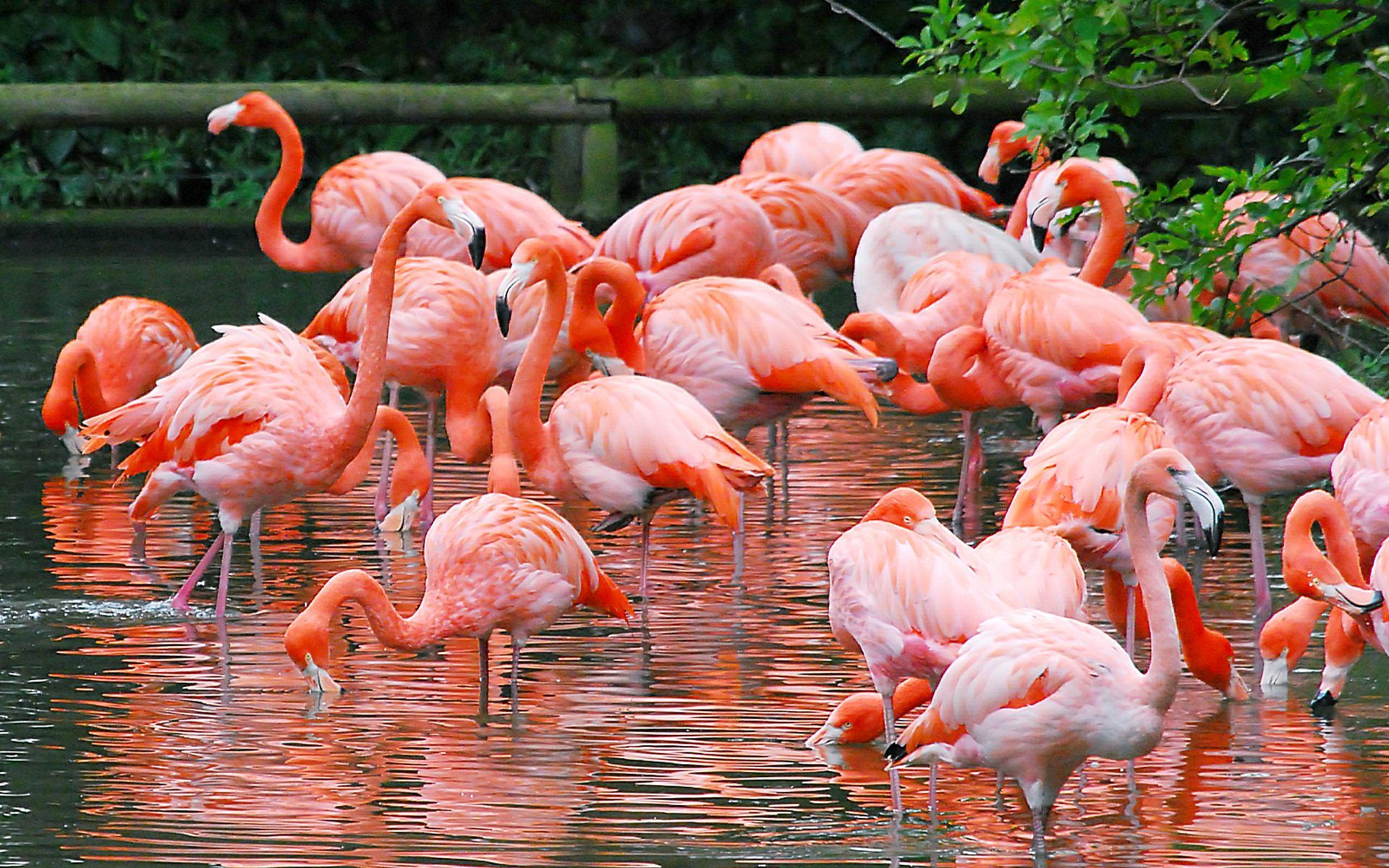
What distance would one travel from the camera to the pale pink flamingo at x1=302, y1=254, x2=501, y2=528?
6633mm

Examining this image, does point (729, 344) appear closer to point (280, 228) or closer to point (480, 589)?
point (480, 589)

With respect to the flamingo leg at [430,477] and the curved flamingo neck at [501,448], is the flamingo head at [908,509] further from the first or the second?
the flamingo leg at [430,477]

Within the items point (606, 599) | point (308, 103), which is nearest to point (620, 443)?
point (606, 599)

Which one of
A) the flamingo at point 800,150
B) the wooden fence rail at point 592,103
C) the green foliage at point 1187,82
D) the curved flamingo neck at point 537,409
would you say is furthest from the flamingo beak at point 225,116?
the green foliage at point 1187,82

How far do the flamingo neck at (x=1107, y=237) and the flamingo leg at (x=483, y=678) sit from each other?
119 inches

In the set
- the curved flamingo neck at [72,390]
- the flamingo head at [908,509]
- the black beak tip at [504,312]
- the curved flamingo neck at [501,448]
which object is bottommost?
the flamingo head at [908,509]

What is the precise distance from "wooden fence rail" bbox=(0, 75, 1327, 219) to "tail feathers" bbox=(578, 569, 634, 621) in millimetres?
6785

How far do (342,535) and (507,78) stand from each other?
8.22 metres

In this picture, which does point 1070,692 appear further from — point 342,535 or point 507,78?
point 507,78

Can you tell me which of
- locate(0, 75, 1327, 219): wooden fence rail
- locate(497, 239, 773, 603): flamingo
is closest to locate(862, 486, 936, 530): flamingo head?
locate(497, 239, 773, 603): flamingo

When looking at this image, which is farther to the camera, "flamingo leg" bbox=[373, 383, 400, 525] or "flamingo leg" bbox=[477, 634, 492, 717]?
"flamingo leg" bbox=[373, 383, 400, 525]

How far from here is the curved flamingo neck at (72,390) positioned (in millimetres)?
7070

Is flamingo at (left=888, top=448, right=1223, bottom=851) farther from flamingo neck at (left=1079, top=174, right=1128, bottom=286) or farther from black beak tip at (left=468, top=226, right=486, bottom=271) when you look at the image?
flamingo neck at (left=1079, top=174, right=1128, bottom=286)

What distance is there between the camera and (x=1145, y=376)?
18.1 feet
